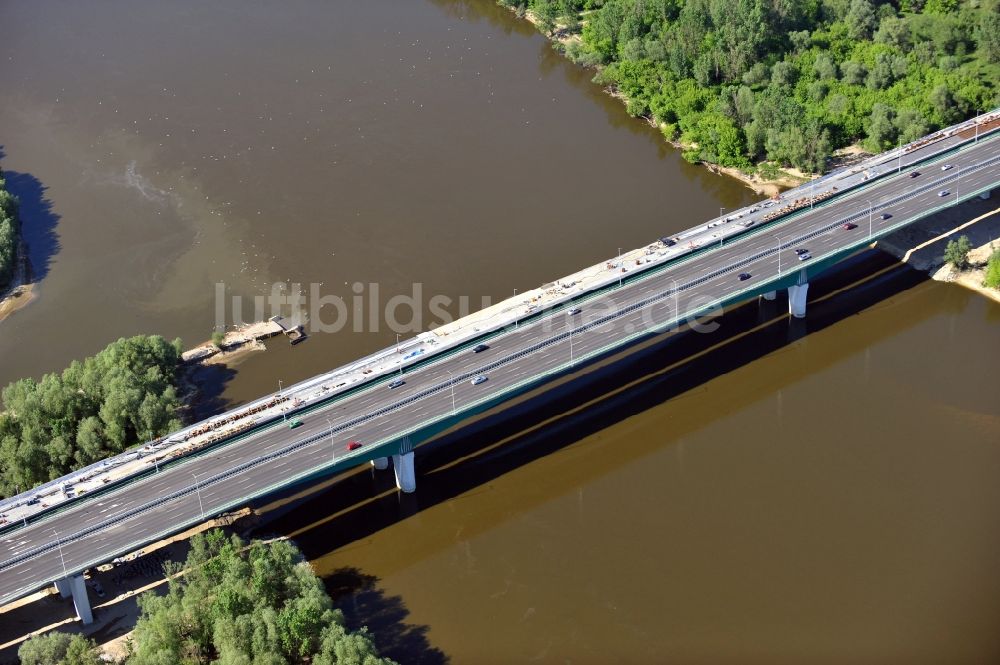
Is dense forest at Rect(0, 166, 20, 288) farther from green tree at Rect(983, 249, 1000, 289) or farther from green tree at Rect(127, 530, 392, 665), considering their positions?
green tree at Rect(983, 249, 1000, 289)

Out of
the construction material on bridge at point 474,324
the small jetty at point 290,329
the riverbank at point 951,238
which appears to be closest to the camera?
the construction material on bridge at point 474,324

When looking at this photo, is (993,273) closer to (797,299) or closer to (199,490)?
(797,299)

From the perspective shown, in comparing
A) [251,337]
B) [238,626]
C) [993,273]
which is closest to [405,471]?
[238,626]

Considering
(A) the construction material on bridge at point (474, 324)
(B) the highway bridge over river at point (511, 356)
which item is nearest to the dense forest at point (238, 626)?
(B) the highway bridge over river at point (511, 356)

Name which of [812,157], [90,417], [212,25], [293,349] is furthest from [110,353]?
[212,25]

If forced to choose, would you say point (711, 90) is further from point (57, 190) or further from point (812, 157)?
point (57, 190)

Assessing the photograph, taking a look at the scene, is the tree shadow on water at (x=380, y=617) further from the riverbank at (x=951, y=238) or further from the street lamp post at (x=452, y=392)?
the riverbank at (x=951, y=238)
